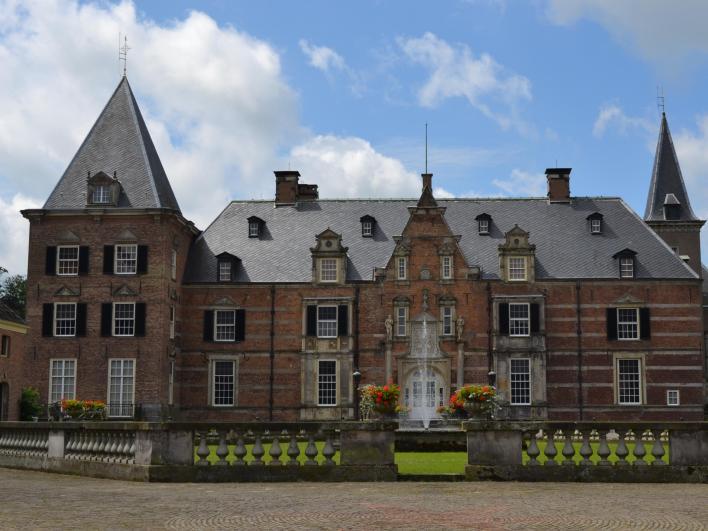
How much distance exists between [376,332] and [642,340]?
37.0ft

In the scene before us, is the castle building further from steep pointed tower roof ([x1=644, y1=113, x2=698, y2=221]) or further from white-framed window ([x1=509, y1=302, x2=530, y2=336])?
steep pointed tower roof ([x1=644, y1=113, x2=698, y2=221])

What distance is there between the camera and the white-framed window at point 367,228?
4425 centimetres

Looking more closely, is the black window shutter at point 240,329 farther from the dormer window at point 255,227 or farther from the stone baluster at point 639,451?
the stone baluster at point 639,451

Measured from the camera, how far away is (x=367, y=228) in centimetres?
4438

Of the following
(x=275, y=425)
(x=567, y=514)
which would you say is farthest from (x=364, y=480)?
(x=567, y=514)

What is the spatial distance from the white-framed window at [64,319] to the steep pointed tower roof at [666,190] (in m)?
28.6

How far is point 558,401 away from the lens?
4069 centimetres

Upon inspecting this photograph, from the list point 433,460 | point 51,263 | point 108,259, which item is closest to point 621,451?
point 433,460

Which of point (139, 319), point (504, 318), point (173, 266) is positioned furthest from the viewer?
point (173, 266)

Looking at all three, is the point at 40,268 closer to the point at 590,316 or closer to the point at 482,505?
the point at 590,316

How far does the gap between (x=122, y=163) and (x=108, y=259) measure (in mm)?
4398

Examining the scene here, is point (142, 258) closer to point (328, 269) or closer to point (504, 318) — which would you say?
point (328, 269)

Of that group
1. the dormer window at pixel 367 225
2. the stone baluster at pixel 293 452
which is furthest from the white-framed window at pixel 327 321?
the stone baluster at pixel 293 452

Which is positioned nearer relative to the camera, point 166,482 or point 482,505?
point 482,505
